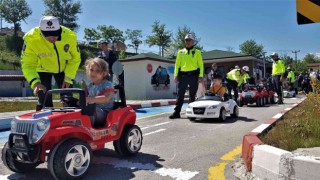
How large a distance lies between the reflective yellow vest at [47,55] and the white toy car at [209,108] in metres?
4.20

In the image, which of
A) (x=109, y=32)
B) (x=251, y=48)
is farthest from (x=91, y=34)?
(x=251, y=48)

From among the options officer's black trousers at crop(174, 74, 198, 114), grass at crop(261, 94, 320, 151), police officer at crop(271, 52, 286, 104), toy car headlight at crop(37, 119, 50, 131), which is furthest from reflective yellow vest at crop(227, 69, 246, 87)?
toy car headlight at crop(37, 119, 50, 131)

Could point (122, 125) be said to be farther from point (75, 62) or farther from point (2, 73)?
point (2, 73)

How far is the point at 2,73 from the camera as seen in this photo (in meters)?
42.6

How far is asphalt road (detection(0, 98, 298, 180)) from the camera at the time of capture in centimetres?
396

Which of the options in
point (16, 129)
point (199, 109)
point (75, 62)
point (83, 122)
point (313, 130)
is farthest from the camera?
point (199, 109)

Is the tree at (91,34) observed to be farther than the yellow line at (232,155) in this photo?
Yes

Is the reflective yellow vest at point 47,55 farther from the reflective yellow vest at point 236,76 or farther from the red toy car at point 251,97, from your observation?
the reflective yellow vest at point 236,76

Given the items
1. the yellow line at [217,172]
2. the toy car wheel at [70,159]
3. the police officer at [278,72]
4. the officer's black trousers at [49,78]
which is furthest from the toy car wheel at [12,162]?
the police officer at [278,72]

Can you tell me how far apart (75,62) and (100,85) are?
987mm

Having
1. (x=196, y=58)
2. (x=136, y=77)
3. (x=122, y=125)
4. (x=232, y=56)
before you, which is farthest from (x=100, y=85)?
(x=232, y=56)

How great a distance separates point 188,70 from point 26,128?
257 inches

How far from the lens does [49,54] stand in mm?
5152

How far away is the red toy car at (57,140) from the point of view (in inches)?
138
